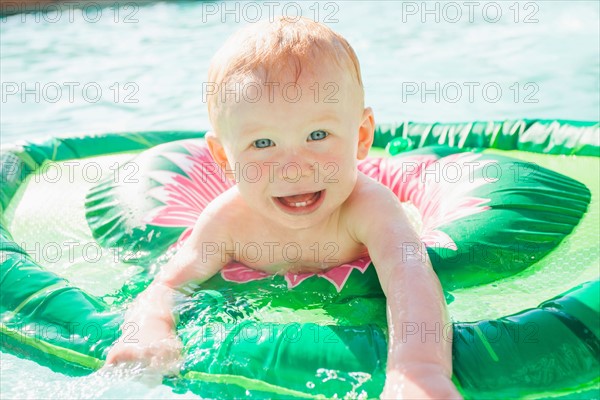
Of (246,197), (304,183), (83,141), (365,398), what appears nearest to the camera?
(365,398)

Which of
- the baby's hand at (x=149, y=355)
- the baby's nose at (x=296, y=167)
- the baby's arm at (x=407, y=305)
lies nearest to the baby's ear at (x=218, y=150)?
the baby's nose at (x=296, y=167)

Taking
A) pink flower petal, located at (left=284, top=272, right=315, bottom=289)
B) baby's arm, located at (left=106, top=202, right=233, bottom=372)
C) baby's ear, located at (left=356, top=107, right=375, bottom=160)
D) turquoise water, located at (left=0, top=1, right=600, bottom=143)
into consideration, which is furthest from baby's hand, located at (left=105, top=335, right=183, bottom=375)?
turquoise water, located at (left=0, top=1, right=600, bottom=143)

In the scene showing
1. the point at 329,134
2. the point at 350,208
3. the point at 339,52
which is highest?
the point at 339,52

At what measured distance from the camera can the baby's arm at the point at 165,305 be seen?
5.07 ft

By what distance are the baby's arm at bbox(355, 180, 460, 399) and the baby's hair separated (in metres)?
0.35

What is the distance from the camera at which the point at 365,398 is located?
143cm

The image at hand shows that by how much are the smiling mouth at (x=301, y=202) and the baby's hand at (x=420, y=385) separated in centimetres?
49

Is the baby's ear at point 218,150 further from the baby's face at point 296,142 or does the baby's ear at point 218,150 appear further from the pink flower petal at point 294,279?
the pink flower petal at point 294,279

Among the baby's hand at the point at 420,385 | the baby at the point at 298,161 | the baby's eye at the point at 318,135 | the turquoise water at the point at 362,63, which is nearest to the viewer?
the baby's hand at the point at 420,385

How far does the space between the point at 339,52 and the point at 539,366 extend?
771mm

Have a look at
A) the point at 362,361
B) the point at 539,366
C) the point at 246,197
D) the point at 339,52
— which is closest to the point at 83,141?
the point at 246,197

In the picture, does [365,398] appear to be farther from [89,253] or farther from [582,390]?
[89,253]

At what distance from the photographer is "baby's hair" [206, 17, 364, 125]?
65.2 inches

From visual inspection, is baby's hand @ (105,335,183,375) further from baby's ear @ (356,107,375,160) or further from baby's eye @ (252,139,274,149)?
baby's ear @ (356,107,375,160)
